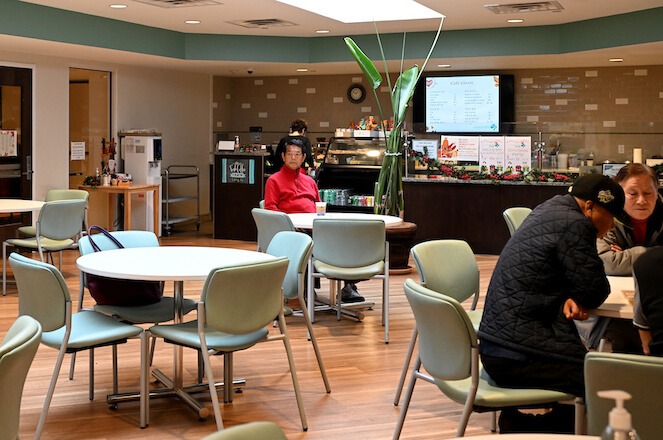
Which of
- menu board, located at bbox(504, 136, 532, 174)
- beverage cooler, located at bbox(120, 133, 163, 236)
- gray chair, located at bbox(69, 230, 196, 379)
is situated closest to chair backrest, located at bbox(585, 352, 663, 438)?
gray chair, located at bbox(69, 230, 196, 379)

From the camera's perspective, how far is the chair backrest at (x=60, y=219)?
7.80 metres

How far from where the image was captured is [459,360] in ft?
10.5

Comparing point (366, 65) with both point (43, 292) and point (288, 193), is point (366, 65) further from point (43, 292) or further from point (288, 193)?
point (43, 292)

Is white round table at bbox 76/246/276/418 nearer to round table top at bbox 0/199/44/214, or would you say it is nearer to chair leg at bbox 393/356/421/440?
chair leg at bbox 393/356/421/440

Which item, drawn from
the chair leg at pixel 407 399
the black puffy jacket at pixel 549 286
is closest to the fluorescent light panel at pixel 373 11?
the chair leg at pixel 407 399

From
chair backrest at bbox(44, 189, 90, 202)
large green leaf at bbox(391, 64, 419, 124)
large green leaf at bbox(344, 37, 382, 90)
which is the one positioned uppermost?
large green leaf at bbox(344, 37, 382, 90)

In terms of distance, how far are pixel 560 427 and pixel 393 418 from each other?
1168 millimetres

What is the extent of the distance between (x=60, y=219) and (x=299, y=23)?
4.01m

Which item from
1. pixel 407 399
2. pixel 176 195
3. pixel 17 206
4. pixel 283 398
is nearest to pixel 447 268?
pixel 407 399

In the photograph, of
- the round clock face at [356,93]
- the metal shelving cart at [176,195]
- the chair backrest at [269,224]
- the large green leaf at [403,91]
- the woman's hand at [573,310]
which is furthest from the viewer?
the round clock face at [356,93]

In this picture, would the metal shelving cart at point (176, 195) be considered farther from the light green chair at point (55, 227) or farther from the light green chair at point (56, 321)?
the light green chair at point (56, 321)

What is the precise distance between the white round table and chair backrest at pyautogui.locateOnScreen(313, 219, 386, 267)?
1.09m

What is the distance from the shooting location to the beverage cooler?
11.7 m

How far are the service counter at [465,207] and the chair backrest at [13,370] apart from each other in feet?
26.2
